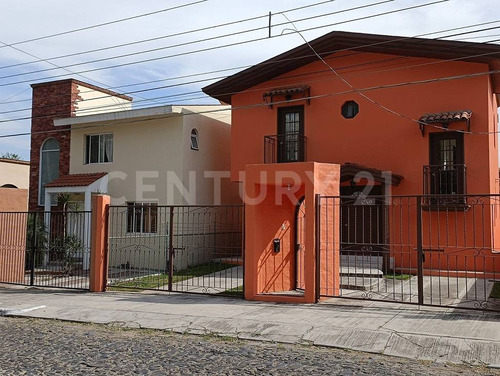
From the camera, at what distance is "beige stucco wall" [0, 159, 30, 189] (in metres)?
23.9

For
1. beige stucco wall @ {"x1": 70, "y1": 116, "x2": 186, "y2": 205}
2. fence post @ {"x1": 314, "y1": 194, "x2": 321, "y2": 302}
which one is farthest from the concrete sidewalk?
beige stucco wall @ {"x1": 70, "y1": 116, "x2": 186, "y2": 205}

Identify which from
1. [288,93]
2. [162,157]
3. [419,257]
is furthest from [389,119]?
[419,257]

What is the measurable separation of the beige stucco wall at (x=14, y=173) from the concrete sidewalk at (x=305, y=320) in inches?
556

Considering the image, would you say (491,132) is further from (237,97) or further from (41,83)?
(41,83)

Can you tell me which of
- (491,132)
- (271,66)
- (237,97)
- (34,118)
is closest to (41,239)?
(34,118)

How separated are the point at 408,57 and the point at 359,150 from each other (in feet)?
10.0

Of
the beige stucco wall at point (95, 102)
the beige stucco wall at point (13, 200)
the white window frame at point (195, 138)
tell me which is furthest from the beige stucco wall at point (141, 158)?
the beige stucco wall at point (13, 200)

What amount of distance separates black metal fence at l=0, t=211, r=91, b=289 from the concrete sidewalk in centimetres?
211

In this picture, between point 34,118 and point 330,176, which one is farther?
point 34,118

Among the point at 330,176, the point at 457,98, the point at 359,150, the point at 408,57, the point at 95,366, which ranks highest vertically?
the point at 408,57

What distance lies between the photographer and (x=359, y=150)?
16031 millimetres

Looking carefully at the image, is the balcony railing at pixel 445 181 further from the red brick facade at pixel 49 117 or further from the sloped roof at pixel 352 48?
the red brick facade at pixel 49 117

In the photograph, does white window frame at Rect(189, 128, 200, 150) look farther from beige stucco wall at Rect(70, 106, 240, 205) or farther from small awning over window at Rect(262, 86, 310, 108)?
small awning over window at Rect(262, 86, 310, 108)

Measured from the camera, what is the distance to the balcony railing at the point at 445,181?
14.2 metres
